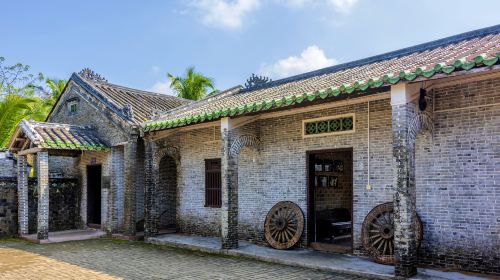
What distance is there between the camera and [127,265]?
345 inches

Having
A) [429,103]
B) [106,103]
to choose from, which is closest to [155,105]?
[106,103]

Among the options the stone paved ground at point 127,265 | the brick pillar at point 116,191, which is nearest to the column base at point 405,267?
the stone paved ground at point 127,265

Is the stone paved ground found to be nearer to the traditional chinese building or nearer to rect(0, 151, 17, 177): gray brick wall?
the traditional chinese building

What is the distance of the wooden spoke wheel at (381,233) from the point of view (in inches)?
311

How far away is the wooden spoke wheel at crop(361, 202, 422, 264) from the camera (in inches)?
311

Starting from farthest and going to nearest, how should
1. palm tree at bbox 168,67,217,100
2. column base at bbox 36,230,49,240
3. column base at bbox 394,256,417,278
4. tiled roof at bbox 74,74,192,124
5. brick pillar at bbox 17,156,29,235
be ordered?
palm tree at bbox 168,67,217,100 < tiled roof at bbox 74,74,192,124 < brick pillar at bbox 17,156,29,235 < column base at bbox 36,230,49,240 < column base at bbox 394,256,417,278

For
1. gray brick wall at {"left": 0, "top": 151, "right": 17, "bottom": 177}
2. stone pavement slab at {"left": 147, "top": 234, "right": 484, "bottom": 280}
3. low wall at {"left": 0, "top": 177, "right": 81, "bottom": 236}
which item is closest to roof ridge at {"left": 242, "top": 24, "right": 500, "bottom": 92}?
→ stone pavement slab at {"left": 147, "top": 234, "right": 484, "bottom": 280}

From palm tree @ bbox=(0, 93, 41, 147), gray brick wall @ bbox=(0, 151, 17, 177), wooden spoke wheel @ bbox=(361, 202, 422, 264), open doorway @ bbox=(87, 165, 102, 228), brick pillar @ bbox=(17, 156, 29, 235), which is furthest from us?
palm tree @ bbox=(0, 93, 41, 147)

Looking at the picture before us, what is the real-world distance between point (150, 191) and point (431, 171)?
24.1 feet

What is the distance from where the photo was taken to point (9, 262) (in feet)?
A: 30.4

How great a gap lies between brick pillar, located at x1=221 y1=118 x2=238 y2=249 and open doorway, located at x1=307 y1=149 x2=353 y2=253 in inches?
65.1

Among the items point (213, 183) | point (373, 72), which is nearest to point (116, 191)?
point (213, 183)

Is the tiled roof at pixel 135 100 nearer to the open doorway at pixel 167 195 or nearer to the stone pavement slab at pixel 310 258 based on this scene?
the open doorway at pixel 167 195

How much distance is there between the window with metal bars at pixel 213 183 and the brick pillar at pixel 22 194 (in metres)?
5.33
